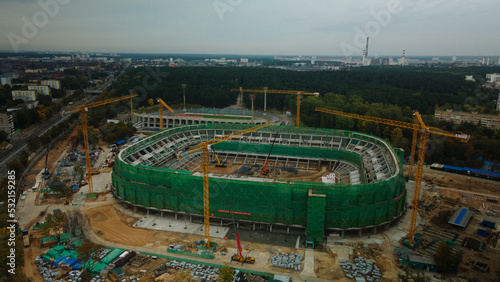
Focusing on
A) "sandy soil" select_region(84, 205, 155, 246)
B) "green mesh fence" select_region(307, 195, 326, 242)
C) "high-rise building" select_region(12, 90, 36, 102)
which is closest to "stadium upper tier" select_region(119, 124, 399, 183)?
"sandy soil" select_region(84, 205, 155, 246)

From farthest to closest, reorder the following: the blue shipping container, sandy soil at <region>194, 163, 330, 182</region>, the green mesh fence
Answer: sandy soil at <region>194, 163, 330, 182</region> → the blue shipping container → the green mesh fence


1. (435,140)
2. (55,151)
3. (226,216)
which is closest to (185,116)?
(55,151)

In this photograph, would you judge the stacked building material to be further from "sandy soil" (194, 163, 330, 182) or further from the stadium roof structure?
"sandy soil" (194, 163, 330, 182)

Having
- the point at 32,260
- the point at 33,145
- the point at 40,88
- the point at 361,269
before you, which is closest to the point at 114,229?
the point at 32,260

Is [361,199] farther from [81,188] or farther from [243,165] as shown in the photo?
[81,188]

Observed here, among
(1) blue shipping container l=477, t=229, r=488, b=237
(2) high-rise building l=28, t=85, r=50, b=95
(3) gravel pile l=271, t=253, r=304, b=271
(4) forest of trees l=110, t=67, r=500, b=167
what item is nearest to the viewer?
(3) gravel pile l=271, t=253, r=304, b=271

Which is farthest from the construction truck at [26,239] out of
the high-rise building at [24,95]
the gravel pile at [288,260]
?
the high-rise building at [24,95]

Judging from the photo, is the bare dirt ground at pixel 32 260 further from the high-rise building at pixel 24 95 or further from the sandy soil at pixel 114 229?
the high-rise building at pixel 24 95

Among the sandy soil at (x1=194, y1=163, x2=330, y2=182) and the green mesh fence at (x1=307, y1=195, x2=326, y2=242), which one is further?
the sandy soil at (x1=194, y1=163, x2=330, y2=182)
